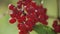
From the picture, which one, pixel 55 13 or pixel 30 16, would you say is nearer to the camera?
pixel 30 16

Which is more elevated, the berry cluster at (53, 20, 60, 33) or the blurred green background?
the blurred green background

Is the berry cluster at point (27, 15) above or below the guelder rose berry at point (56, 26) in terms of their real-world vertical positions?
above

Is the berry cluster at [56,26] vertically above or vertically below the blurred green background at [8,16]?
below

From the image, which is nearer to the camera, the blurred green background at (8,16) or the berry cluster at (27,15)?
the berry cluster at (27,15)

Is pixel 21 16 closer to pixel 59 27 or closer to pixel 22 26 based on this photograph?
pixel 22 26

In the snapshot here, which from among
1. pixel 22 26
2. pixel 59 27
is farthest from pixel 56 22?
pixel 22 26

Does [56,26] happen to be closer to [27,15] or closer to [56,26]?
[56,26]

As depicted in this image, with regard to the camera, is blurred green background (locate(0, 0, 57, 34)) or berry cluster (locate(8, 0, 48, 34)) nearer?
berry cluster (locate(8, 0, 48, 34))

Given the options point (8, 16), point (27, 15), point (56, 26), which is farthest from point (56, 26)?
point (8, 16)
